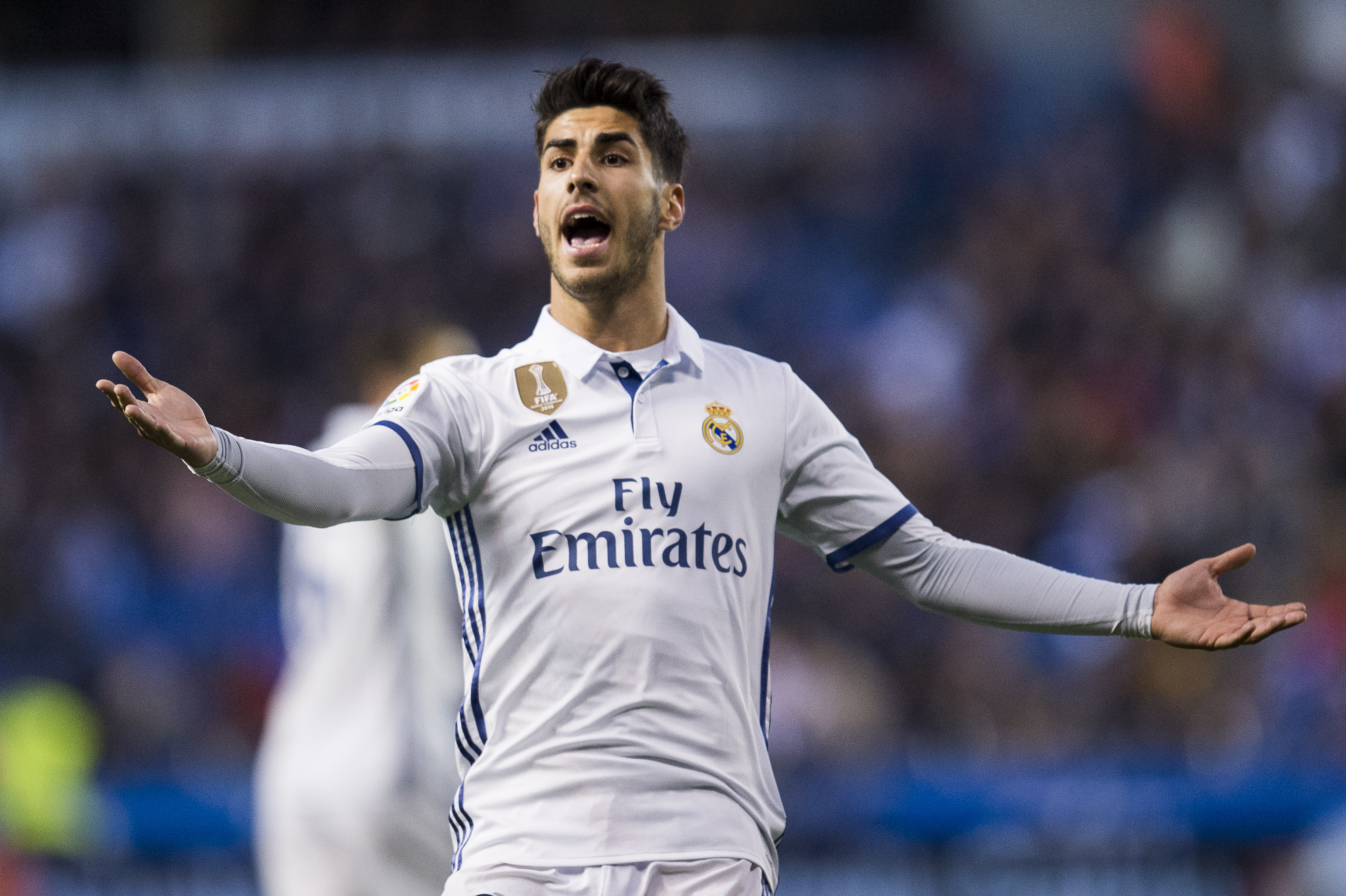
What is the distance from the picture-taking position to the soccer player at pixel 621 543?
3150mm

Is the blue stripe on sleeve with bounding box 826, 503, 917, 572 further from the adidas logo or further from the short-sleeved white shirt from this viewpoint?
the adidas logo

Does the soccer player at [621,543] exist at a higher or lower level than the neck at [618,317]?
lower

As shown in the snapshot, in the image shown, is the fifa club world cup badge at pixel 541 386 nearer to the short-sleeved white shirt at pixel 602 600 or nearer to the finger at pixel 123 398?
the short-sleeved white shirt at pixel 602 600

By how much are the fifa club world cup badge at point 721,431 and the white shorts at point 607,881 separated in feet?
2.62

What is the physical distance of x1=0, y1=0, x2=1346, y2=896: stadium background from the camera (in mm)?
7637

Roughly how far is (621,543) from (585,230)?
0.76 meters

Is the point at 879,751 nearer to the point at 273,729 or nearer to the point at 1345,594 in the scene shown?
the point at 1345,594

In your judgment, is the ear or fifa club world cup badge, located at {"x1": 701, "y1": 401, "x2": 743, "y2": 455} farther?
the ear

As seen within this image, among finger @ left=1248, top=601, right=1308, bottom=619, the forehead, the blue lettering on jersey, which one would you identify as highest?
the forehead

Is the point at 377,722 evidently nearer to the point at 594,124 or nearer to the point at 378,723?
the point at 378,723

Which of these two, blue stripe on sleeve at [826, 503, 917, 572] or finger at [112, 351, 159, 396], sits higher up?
blue stripe on sleeve at [826, 503, 917, 572]

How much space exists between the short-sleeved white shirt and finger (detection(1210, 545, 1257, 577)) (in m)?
0.88

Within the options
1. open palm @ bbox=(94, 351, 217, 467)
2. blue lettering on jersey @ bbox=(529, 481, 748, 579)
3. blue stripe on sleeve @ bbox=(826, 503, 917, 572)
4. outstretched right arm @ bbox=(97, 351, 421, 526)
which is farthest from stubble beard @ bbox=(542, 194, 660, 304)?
open palm @ bbox=(94, 351, 217, 467)

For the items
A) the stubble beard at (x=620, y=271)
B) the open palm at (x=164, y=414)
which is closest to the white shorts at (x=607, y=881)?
the open palm at (x=164, y=414)
